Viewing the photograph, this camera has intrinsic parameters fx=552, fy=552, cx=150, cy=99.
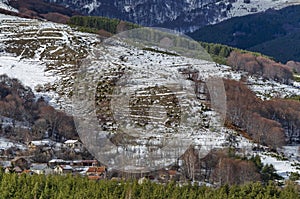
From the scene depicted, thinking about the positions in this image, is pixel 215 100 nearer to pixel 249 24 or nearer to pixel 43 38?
pixel 43 38

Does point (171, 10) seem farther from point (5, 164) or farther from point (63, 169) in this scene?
point (63, 169)

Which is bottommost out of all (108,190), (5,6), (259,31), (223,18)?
(108,190)

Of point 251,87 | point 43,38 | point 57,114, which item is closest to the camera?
point 57,114

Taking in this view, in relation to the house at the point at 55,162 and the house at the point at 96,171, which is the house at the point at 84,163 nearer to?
the house at the point at 55,162

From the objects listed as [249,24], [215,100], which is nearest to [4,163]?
[215,100]

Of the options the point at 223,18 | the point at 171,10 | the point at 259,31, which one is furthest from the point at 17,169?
the point at 171,10

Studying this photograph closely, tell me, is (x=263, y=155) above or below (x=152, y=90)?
below
